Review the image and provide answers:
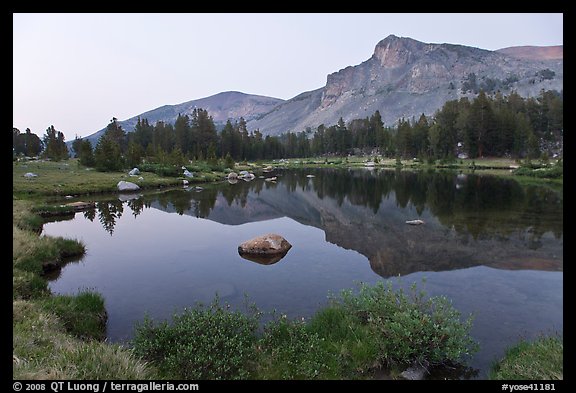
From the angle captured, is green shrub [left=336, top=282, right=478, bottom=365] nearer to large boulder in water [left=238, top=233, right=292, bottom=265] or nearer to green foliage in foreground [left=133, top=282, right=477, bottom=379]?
green foliage in foreground [left=133, top=282, right=477, bottom=379]

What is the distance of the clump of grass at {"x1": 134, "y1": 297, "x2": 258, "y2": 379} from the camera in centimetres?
841

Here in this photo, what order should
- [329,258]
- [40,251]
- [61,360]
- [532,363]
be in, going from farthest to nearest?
[329,258]
[40,251]
[532,363]
[61,360]

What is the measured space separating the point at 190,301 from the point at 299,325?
6.61m

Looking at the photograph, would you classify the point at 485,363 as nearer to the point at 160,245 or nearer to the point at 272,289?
the point at 272,289

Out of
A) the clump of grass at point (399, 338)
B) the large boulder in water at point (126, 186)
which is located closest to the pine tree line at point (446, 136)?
the large boulder in water at point (126, 186)

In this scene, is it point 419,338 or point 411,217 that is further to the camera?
point 411,217

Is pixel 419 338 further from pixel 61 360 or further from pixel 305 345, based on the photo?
pixel 61 360

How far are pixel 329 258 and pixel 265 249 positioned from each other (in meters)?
4.45

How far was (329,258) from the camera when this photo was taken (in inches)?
868

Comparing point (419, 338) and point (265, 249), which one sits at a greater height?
point (419, 338)

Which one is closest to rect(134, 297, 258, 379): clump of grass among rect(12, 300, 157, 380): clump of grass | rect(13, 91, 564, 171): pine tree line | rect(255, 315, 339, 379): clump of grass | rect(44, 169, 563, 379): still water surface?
rect(255, 315, 339, 379): clump of grass

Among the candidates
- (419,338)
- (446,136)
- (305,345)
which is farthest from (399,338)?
(446,136)

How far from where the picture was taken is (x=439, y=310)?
33.6 feet
